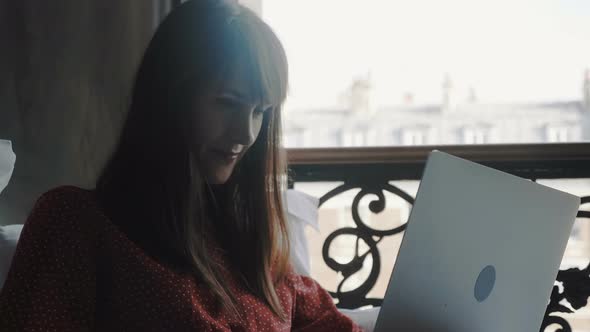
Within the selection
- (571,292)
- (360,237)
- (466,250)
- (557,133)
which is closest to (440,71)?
(557,133)

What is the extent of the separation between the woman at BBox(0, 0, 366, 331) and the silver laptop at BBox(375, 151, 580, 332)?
0.99ft

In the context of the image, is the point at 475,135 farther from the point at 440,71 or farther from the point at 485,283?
the point at 485,283

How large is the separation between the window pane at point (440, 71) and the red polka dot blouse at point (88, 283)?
96cm

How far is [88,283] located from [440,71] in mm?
1252

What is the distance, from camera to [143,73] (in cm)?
96

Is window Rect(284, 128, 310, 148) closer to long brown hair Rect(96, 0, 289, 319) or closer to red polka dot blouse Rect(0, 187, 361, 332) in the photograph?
long brown hair Rect(96, 0, 289, 319)

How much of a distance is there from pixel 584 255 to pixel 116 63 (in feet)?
4.24

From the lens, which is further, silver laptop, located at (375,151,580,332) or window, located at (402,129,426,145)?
window, located at (402,129,426,145)

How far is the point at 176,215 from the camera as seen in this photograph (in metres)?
0.96

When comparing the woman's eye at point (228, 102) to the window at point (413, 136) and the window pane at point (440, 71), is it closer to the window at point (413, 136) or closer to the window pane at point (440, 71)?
the window pane at point (440, 71)

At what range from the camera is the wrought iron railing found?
4.91 feet

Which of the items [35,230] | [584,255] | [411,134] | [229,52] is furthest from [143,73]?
[584,255]

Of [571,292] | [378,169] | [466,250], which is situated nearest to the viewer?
[466,250]

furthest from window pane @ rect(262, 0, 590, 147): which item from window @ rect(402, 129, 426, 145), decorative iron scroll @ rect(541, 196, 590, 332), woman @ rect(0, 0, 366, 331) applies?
woman @ rect(0, 0, 366, 331)
